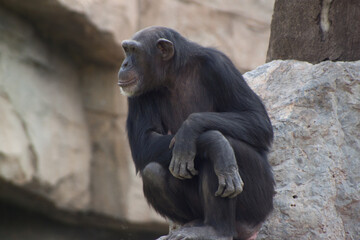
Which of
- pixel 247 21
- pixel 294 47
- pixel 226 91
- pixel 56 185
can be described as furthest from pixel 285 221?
pixel 247 21

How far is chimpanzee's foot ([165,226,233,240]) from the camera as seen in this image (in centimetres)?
410

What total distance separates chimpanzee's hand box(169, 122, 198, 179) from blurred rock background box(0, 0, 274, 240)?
536 centimetres

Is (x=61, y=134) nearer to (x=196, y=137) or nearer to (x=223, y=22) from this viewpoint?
(x=223, y=22)

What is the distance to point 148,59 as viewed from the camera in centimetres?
478

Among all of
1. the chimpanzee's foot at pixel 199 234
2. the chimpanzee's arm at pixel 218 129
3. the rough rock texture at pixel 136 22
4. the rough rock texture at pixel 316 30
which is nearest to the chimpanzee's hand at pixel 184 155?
the chimpanzee's arm at pixel 218 129

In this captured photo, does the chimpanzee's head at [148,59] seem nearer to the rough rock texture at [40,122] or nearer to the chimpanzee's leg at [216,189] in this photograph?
the chimpanzee's leg at [216,189]

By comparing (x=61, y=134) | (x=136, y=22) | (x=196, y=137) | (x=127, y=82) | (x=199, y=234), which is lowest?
(x=61, y=134)

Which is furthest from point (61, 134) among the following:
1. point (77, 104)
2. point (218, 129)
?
point (218, 129)

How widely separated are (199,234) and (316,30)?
A: 2615 mm

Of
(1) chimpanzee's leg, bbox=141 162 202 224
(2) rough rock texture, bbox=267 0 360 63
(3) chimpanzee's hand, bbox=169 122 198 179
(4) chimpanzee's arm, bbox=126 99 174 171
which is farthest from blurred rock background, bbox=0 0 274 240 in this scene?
(3) chimpanzee's hand, bbox=169 122 198 179

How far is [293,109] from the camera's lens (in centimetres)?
499

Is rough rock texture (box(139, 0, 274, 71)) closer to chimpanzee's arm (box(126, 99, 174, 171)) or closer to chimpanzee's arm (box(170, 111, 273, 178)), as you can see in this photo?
chimpanzee's arm (box(126, 99, 174, 171))

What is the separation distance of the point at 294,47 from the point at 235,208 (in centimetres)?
223

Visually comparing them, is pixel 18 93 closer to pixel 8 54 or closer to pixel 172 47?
pixel 8 54
